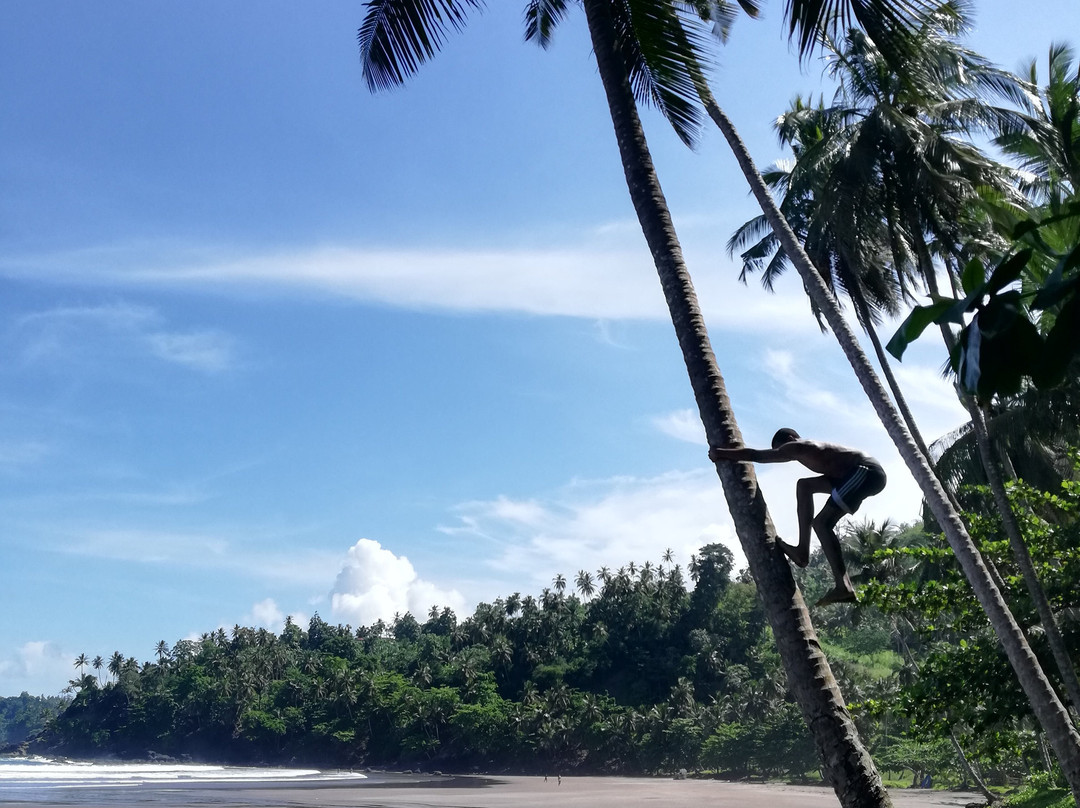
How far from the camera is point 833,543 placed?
15.6ft

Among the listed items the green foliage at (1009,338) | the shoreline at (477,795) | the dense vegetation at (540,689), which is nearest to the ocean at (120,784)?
the shoreline at (477,795)

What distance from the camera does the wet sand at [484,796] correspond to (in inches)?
1536

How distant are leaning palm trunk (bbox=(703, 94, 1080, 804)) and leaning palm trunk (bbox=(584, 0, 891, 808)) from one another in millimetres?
1947

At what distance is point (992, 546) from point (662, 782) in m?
52.7

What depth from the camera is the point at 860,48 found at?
1122 cm

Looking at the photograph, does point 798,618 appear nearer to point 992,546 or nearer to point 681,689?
point 992,546

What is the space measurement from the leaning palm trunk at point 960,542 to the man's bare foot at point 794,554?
13.4 feet

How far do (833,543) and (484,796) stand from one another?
47.4m

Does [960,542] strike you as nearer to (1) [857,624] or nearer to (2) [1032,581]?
(2) [1032,581]

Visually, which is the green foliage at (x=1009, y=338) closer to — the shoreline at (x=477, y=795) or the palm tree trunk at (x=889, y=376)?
the palm tree trunk at (x=889, y=376)

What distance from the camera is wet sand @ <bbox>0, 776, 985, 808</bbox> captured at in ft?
128

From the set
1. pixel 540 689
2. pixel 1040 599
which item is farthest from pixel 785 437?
pixel 540 689

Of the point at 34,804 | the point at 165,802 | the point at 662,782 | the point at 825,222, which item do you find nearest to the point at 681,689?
the point at 662,782

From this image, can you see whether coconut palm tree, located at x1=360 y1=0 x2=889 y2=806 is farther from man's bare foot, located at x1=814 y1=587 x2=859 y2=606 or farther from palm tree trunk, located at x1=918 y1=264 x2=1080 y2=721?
palm tree trunk, located at x1=918 y1=264 x2=1080 y2=721
